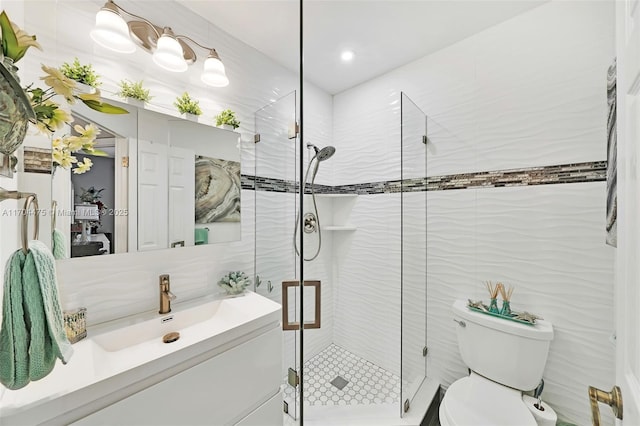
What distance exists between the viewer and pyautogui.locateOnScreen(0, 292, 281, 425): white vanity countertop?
0.63 meters

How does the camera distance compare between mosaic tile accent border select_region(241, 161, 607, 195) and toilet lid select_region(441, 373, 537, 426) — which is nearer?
toilet lid select_region(441, 373, 537, 426)

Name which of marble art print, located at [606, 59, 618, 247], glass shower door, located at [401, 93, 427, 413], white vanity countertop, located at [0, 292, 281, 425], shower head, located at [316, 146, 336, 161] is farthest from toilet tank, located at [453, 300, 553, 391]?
shower head, located at [316, 146, 336, 161]

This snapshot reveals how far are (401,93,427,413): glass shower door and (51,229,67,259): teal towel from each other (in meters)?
1.59

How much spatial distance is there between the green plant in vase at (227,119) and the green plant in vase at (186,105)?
0.11 metres

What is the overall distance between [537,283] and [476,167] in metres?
0.74

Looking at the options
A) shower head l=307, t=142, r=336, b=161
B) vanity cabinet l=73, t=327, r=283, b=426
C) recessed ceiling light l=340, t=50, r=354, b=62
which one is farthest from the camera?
shower head l=307, t=142, r=336, b=161

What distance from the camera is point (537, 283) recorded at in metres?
1.37

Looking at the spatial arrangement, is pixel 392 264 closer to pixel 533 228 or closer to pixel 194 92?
pixel 533 228

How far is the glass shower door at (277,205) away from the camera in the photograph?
4.14 ft

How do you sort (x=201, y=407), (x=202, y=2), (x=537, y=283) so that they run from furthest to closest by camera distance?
(x=537, y=283)
(x=202, y=2)
(x=201, y=407)

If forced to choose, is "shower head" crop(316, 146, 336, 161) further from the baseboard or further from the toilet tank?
the baseboard

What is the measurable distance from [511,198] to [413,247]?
0.62 m

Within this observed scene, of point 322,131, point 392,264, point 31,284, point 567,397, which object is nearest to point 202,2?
point 322,131

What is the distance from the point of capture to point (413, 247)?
164 centimetres
